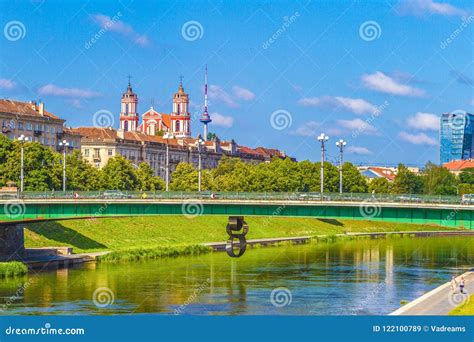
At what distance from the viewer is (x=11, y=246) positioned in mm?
88938

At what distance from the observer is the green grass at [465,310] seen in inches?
2266

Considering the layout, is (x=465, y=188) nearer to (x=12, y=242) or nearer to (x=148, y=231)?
(x=148, y=231)

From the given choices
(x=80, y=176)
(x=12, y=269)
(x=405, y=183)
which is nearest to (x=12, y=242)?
(x=12, y=269)

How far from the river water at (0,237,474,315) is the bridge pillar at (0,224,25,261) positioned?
550cm

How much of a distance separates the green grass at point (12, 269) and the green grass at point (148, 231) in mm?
14014

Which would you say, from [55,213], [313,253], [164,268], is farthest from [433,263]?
[55,213]

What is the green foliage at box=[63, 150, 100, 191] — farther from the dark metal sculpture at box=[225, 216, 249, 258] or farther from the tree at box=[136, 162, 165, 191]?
→ the dark metal sculpture at box=[225, 216, 249, 258]

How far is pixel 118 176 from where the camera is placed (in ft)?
462

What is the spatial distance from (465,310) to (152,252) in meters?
45.7

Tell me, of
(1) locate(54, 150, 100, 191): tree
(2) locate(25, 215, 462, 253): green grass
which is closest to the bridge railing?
(2) locate(25, 215, 462, 253): green grass

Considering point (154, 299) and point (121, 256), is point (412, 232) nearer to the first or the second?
point (121, 256)

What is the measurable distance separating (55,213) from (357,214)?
76.4ft

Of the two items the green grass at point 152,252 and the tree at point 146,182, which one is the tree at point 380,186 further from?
the green grass at point 152,252

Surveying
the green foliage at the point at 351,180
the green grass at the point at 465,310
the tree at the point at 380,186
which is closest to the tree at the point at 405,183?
the tree at the point at 380,186
